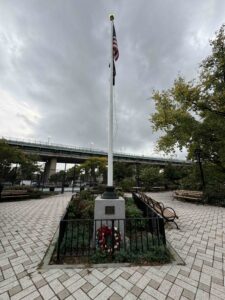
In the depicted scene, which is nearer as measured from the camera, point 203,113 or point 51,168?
point 203,113

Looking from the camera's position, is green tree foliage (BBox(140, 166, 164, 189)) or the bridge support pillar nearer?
green tree foliage (BBox(140, 166, 164, 189))

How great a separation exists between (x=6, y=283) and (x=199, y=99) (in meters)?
15.2

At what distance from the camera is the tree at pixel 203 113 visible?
12.2m

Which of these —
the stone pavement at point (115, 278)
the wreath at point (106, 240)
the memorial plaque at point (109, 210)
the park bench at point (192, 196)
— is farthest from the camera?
the park bench at point (192, 196)

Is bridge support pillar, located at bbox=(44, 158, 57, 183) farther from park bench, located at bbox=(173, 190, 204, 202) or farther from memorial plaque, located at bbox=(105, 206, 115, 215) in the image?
memorial plaque, located at bbox=(105, 206, 115, 215)

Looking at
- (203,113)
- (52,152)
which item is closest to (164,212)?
(203,113)

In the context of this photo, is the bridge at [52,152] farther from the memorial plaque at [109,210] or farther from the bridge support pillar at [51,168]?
the memorial plaque at [109,210]

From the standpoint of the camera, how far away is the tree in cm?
1217

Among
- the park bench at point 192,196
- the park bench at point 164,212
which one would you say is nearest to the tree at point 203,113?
the park bench at point 192,196

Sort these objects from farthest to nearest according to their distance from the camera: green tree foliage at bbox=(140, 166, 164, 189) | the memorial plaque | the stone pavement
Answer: green tree foliage at bbox=(140, 166, 164, 189), the memorial plaque, the stone pavement

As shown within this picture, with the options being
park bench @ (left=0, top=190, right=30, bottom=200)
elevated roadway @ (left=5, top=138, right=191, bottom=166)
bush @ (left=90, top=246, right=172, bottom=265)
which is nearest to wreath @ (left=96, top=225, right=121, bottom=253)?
bush @ (left=90, top=246, right=172, bottom=265)

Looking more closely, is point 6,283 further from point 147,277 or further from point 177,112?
point 177,112

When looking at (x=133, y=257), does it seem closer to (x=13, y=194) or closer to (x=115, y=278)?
(x=115, y=278)

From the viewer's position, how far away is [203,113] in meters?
13.6
